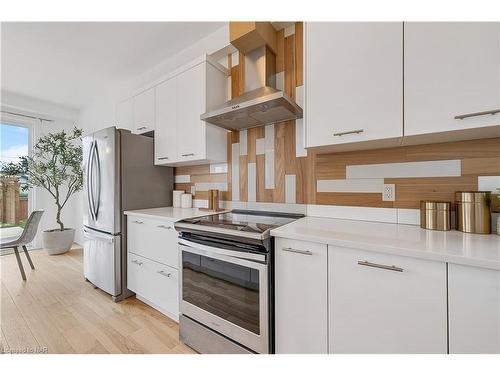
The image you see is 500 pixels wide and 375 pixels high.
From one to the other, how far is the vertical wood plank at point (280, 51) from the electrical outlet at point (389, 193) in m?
1.31

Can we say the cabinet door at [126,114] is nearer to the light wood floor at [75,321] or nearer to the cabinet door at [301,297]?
the light wood floor at [75,321]

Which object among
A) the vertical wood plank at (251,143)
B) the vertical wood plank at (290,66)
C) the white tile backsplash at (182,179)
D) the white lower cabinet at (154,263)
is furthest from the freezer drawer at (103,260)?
the vertical wood plank at (290,66)

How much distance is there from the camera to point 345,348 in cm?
105

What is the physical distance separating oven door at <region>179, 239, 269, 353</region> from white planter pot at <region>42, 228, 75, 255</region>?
3.46 meters

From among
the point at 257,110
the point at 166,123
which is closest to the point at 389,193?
the point at 257,110

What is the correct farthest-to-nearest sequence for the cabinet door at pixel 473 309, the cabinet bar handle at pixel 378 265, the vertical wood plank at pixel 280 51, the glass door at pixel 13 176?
the glass door at pixel 13 176
the vertical wood plank at pixel 280 51
the cabinet bar handle at pixel 378 265
the cabinet door at pixel 473 309

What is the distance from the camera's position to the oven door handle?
1251 mm

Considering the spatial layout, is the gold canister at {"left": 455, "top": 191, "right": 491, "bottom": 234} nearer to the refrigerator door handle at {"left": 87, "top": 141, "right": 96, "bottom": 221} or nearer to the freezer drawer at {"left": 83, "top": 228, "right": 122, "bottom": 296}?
the freezer drawer at {"left": 83, "top": 228, "right": 122, "bottom": 296}

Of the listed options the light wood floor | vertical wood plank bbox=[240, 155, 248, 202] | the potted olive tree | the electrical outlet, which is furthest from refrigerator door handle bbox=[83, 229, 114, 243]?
the electrical outlet

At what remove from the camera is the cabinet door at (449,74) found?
3.09 feet

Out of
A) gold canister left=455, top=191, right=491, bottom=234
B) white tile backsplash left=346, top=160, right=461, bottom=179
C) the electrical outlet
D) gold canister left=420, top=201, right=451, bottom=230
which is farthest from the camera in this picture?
the electrical outlet

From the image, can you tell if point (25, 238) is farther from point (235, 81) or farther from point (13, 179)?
point (235, 81)

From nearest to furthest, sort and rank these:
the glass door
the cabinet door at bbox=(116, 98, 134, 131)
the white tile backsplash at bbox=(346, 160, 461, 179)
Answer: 1. the white tile backsplash at bbox=(346, 160, 461, 179)
2. the cabinet door at bbox=(116, 98, 134, 131)
3. the glass door

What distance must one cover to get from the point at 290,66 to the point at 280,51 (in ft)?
0.61
